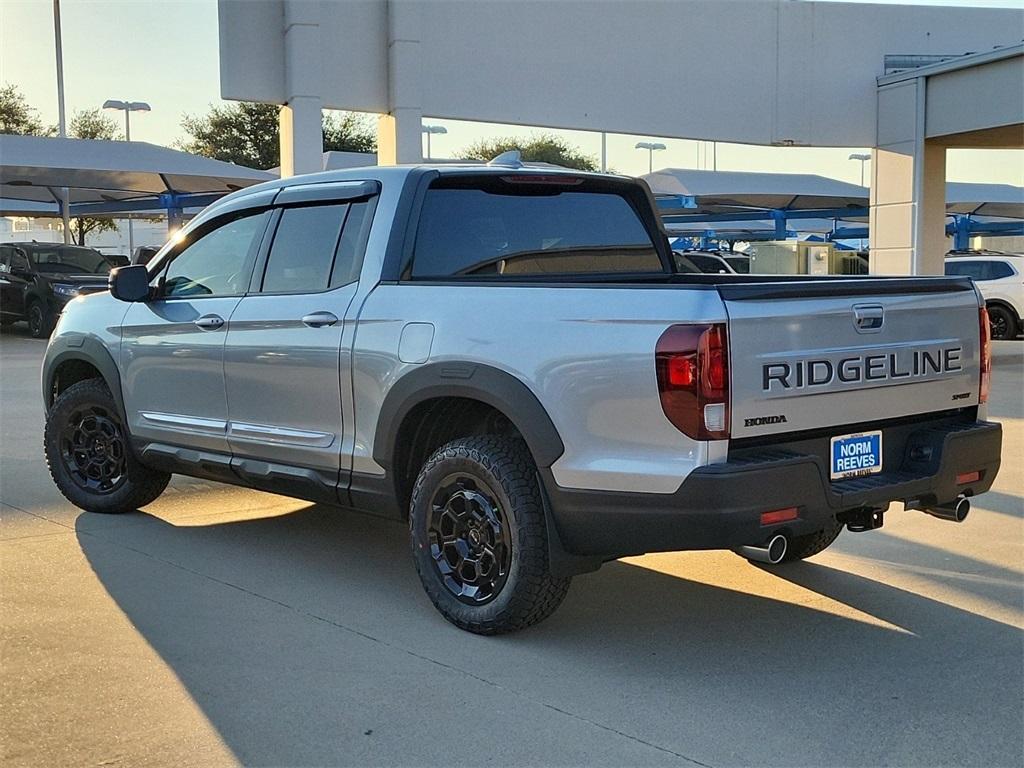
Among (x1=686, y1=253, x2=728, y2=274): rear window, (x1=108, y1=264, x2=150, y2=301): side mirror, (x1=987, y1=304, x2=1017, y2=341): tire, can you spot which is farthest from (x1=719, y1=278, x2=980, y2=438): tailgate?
(x1=987, y1=304, x2=1017, y2=341): tire

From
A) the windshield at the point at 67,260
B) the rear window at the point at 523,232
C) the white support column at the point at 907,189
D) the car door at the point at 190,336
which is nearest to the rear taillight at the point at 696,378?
the rear window at the point at 523,232

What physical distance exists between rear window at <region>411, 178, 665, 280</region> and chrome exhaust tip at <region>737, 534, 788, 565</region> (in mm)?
1458

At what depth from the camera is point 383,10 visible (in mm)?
15891

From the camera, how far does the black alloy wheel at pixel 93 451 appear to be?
6.72m

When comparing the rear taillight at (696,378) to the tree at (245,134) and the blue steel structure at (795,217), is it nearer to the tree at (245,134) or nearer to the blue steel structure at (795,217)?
the blue steel structure at (795,217)

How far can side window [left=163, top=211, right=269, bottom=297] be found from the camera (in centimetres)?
585

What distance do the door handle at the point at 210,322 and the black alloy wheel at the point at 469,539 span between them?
1750 millimetres

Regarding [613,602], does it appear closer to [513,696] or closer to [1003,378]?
[513,696]

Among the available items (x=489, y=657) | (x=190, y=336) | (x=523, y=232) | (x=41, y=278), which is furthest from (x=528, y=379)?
(x=41, y=278)

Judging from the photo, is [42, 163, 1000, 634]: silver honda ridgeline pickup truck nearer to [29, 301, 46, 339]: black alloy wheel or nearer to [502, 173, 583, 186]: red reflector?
[502, 173, 583, 186]: red reflector

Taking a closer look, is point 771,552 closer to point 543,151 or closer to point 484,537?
point 484,537

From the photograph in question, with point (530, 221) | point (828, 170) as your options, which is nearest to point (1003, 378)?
point (530, 221)

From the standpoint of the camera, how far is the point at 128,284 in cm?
610

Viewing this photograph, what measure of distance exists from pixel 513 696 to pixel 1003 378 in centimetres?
1198
